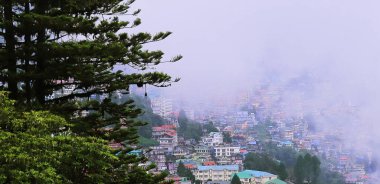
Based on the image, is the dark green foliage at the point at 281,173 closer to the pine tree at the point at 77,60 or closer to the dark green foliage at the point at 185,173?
the dark green foliage at the point at 185,173

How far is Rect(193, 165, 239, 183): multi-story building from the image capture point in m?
54.3

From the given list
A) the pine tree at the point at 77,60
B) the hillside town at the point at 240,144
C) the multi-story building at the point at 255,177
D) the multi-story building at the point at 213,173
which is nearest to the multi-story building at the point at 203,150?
the hillside town at the point at 240,144

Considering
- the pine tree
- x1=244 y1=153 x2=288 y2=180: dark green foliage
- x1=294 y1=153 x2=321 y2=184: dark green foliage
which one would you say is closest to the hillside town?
x1=244 y1=153 x2=288 y2=180: dark green foliage

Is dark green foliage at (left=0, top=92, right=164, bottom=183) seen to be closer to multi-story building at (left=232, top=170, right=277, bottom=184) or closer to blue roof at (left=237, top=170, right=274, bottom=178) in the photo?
multi-story building at (left=232, top=170, right=277, bottom=184)

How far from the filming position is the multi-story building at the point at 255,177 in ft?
164

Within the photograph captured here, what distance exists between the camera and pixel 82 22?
9141 mm

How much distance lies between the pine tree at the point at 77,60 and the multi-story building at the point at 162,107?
76355 millimetres

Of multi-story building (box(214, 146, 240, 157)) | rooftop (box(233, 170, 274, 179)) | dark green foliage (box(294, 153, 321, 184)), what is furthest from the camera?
multi-story building (box(214, 146, 240, 157))

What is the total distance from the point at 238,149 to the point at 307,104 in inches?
1877

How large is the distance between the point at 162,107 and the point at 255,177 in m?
42.9

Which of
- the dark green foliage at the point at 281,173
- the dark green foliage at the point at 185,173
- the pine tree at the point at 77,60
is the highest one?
the pine tree at the point at 77,60

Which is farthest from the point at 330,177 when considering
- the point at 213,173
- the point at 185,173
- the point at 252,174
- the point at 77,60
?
the point at 77,60

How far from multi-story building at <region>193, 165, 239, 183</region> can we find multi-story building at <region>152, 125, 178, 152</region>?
9.00m

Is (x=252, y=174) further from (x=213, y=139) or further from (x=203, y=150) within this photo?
(x=213, y=139)
